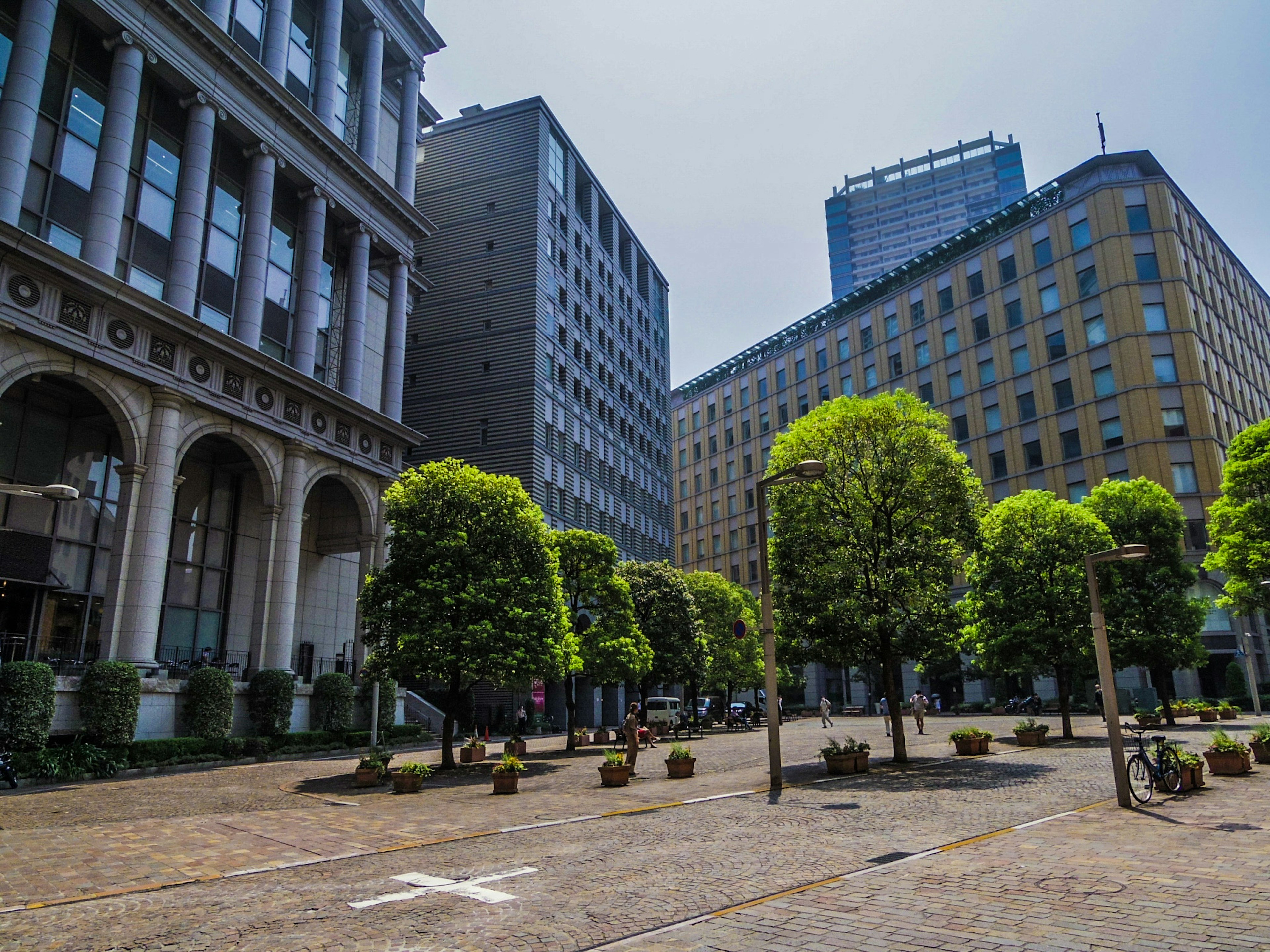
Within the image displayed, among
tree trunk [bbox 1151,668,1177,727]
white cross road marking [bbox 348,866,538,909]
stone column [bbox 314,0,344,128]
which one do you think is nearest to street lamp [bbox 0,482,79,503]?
white cross road marking [bbox 348,866,538,909]

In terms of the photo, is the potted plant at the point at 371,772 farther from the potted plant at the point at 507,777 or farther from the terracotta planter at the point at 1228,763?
the terracotta planter at the point at 1228,763

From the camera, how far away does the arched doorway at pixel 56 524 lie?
89.8 feet

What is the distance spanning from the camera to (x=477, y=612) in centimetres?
2472

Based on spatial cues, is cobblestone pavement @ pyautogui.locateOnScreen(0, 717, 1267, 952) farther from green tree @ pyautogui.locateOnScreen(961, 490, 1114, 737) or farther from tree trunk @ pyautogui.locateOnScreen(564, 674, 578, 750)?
tree trunk @ pyautogui.locateOnScreen(564, 674, 578, 750)

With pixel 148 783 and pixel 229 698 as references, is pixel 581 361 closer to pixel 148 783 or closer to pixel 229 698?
pixel 229 698

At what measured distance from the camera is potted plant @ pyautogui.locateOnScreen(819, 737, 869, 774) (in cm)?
2202

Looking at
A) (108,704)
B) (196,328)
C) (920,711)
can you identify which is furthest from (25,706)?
(920,711)

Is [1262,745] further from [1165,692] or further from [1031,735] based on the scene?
[1165,692]

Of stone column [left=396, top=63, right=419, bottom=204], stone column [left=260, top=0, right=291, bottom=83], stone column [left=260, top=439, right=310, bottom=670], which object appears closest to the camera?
stone column [left=260, top=439, right=310, bottom=670]

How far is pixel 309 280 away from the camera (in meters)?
36.2

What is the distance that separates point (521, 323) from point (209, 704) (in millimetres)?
32331

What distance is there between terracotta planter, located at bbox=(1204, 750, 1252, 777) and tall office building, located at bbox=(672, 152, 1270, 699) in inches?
1588

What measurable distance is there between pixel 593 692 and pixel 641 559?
15.5 meters

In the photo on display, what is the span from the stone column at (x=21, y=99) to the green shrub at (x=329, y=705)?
18288mm
